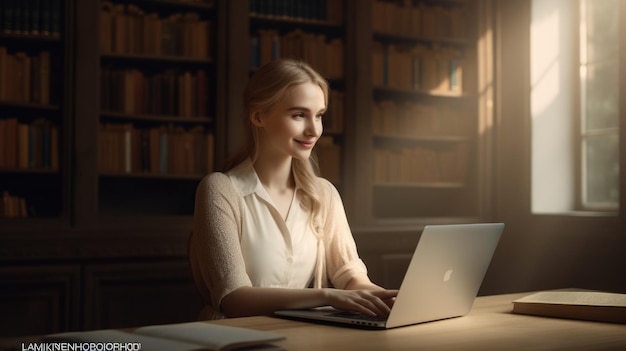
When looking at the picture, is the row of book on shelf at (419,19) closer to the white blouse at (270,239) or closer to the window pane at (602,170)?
the window pane at (602,170)

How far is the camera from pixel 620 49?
3818 mm

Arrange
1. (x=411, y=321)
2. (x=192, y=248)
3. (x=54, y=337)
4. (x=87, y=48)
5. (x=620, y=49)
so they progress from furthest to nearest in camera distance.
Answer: (x=620, y=49)
(x=87, y=48)
(x=192, y=248)
(x=411, y=321)
(x=54, y=337)

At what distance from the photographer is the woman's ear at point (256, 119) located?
229cm

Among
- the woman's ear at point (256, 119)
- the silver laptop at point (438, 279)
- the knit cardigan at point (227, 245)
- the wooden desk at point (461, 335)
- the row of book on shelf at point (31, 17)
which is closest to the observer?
the wooden desk at point (461, 335)

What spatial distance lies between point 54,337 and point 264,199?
101 centimetres

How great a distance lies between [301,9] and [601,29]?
5.67 ft

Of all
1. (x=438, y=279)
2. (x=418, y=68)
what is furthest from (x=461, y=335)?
(x=418, y=68)

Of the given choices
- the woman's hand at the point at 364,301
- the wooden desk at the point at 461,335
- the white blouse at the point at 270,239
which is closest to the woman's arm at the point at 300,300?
the woman's hand at the point at 364,301

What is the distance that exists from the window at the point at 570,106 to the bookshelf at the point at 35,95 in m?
2.69

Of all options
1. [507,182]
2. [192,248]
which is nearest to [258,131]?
[192,248]

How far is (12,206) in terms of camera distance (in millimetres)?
3506

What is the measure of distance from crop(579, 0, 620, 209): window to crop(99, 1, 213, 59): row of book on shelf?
86.3 inches

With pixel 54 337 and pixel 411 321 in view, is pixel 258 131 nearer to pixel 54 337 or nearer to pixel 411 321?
pixel 411 321

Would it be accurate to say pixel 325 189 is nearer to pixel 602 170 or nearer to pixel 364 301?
pixel 364 301
